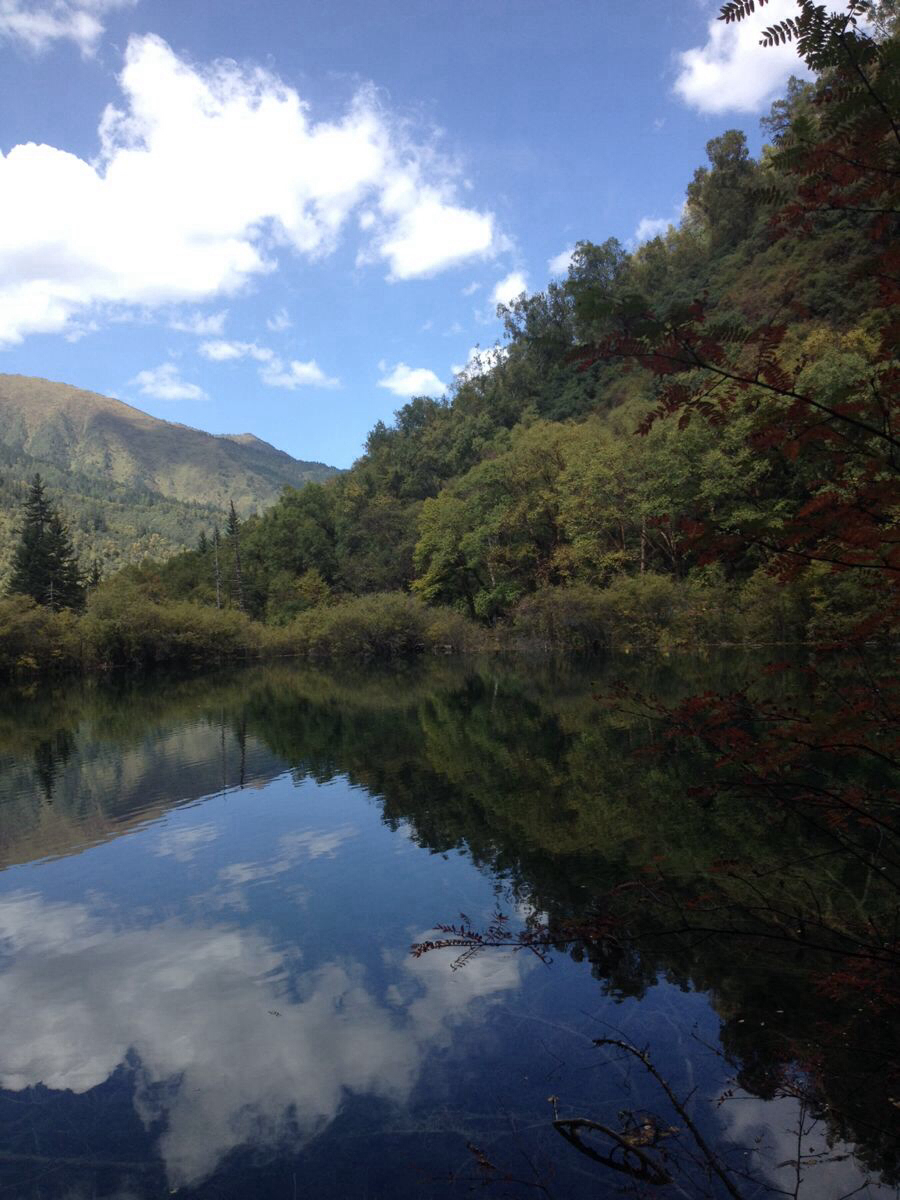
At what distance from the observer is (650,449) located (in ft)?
147

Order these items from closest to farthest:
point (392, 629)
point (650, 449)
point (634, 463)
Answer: point (650, 449), point (634, 463), point (392, 629)

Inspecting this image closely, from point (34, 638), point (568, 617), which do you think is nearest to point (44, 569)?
point (34, 638)

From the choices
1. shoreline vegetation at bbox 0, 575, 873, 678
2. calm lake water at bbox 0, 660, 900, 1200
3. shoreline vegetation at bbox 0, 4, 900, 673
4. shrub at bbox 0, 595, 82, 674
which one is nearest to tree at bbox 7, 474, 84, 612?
shoreline vegetation at bbox 0, 4, 900, 673

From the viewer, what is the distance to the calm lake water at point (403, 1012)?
4.72 metres

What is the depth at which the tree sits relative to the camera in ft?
208

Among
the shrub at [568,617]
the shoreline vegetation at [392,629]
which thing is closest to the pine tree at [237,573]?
the shoreline vegetation at [392,629]

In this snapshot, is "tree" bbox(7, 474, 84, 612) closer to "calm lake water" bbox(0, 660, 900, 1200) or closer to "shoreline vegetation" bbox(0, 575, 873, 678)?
"shoreline vegetation" bbox(0, 575, 873, 678)

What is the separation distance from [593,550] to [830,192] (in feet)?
149

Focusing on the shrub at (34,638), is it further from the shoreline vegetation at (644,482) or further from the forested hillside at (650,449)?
the forested hillside at (650,449)

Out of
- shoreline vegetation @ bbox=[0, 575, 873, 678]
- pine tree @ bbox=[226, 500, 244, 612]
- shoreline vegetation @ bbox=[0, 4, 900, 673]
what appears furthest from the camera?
pine tree @ bbox=[226, 500, 244, 612]

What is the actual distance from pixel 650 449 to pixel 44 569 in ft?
165

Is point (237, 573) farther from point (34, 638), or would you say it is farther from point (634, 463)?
point (634, 463)

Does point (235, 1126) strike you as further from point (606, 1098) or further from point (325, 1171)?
point (606, 1098)

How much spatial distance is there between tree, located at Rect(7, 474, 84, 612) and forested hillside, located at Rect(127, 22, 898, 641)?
819cm
